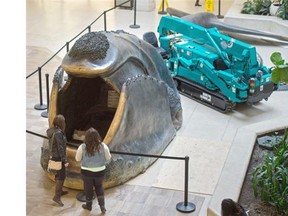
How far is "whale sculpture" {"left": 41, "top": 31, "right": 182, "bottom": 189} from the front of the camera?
8.48 metres

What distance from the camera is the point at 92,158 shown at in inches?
291

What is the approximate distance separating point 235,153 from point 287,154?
3.40 ft

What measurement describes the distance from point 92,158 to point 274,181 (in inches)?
87.5

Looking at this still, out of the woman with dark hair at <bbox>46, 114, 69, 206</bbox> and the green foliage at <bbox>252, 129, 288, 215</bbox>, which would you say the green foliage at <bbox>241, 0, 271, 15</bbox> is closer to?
the green foliage at <bbox>252, 129, 288, 215</bbox>

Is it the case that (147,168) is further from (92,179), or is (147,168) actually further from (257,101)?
(257,101)

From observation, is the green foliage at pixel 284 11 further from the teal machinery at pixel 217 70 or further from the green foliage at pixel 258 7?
the teal machinery at pixel 217 70

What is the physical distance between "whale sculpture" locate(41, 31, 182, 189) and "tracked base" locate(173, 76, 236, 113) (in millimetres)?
1275

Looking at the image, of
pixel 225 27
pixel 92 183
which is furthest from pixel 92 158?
Answer: pixel 225 27

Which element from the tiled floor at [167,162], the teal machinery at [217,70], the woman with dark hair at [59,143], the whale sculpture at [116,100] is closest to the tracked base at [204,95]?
the teal machinery at [217,70]

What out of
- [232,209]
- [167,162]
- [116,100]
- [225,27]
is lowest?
[167,162]

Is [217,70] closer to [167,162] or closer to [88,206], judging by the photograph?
[167,162]

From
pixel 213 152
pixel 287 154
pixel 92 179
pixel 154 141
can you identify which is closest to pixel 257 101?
pixel 213 152

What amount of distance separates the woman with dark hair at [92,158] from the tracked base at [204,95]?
4.48 m

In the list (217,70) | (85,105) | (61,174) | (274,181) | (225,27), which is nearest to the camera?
(274,181)
